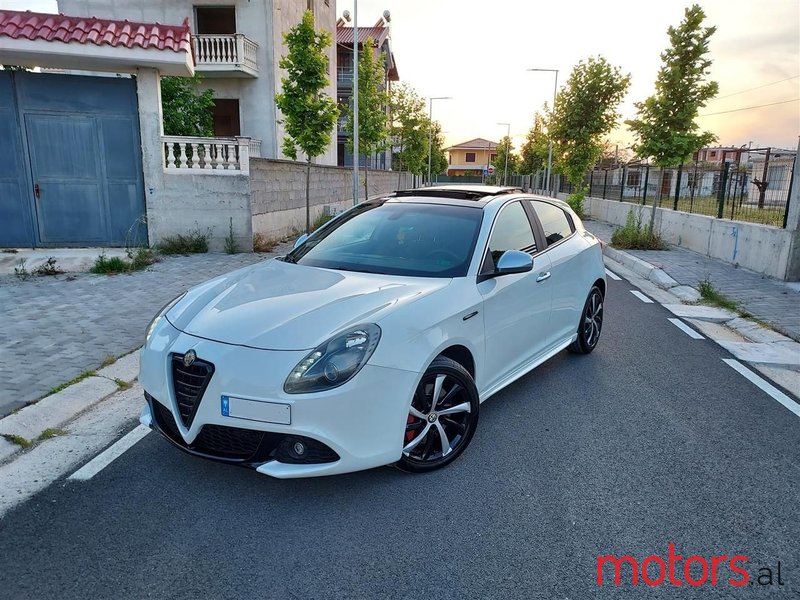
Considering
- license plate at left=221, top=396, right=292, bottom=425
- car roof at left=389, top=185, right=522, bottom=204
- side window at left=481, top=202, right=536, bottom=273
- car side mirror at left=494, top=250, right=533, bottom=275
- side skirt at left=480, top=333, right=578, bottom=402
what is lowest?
side skirt at left=480, top=333, right=578, bottom=402

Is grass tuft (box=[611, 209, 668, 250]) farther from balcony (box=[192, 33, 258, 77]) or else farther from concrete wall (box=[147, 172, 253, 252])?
balcony (box=[192, 33, 258, 77])

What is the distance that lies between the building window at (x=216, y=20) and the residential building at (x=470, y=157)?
296ft

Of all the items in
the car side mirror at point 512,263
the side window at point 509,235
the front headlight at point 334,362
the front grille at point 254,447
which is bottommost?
the front grille at point 254,447

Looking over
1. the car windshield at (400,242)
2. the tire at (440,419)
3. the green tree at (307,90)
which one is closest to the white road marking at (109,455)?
the car windshield at (400,242)

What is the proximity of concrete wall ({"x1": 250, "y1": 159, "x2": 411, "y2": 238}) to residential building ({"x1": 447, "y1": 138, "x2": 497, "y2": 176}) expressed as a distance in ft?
320

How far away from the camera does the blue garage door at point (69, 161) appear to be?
10.1 metres

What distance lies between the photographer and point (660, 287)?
32.8 feet

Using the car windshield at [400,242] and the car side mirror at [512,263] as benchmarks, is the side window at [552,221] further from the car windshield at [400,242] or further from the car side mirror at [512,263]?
the car side mirror at [512,263]

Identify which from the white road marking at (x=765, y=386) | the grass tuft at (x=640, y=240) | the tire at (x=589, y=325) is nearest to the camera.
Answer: the white road marking at (x=765, y=386)

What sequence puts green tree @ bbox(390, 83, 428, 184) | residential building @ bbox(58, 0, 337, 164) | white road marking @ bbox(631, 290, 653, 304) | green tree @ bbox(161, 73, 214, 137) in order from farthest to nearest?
green tree @ bbox(390, 83, 428, 184) → residential building @ bbox(58, 0, 337, 164) → green tree @ bbox(161, 73, 214, 137) → white road marking @ bbox(631, 290, 653, 304)

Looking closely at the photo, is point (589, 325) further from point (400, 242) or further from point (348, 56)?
point (348, 56)

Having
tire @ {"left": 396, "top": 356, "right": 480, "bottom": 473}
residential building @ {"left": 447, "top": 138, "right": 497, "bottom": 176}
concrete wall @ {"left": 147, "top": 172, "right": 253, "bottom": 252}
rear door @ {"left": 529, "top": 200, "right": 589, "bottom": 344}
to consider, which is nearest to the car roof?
rear door @ {"left": 529, "top": 200, "right": 589, "bottom": 344}

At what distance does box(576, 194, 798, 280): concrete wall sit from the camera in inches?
386

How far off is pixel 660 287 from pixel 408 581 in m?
8.76
